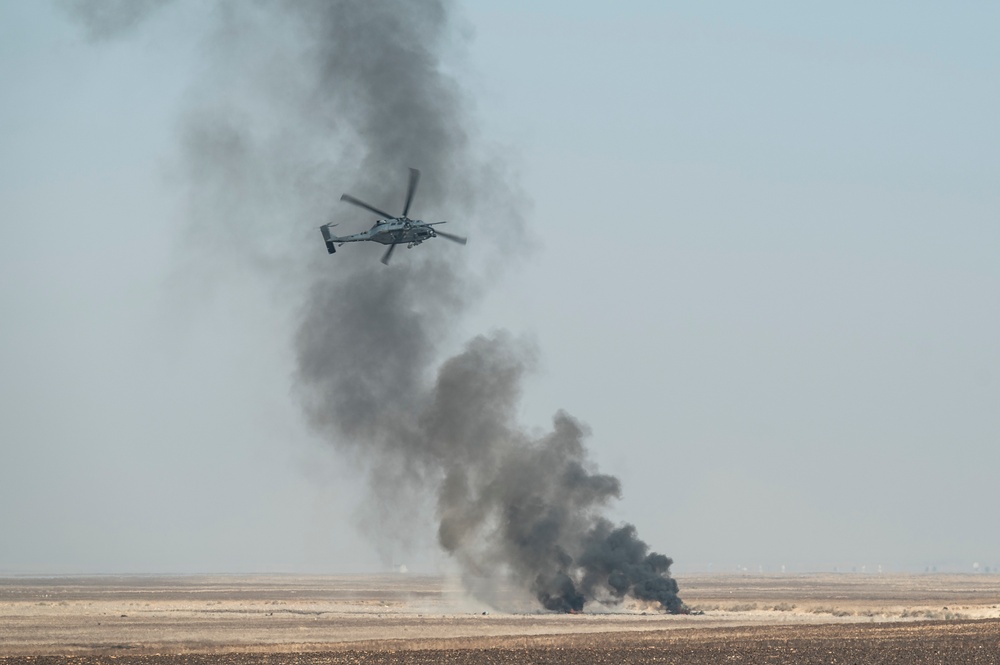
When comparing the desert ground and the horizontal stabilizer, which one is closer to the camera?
the desert ground

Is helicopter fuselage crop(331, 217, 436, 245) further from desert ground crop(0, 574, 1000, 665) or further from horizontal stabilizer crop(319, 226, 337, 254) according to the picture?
desert ground crop(0, 574, 1000, 665)

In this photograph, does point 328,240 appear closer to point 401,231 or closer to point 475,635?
point 401,231

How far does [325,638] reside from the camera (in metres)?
70.9

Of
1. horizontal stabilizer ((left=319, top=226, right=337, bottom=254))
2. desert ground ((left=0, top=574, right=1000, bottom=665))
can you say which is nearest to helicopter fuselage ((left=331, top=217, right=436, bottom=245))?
horizontal stabilizer ((left=319, top=226, right=337, bottom=254))

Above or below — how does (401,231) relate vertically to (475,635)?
above

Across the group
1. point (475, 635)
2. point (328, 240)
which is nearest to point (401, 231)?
point (328, 240)

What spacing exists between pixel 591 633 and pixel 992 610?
1887 inches

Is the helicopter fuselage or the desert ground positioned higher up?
the helicopter fuselage

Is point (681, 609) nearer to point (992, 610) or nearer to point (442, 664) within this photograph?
point (992, 610)

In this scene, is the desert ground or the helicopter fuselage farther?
the helicopter fuselage

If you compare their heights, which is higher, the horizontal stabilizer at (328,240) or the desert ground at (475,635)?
the horizontal stabilizer at (328,240)

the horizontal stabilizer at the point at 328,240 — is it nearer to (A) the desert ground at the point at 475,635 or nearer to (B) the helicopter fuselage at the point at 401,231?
(B) the helicopter fuselage at the point at 401,231

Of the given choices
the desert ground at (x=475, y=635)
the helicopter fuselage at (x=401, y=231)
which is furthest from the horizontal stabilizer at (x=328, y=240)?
the desert ground at (x=475, y=635)

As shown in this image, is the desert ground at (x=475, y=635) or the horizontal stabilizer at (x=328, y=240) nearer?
the desert ground at (x=475, y=635)
